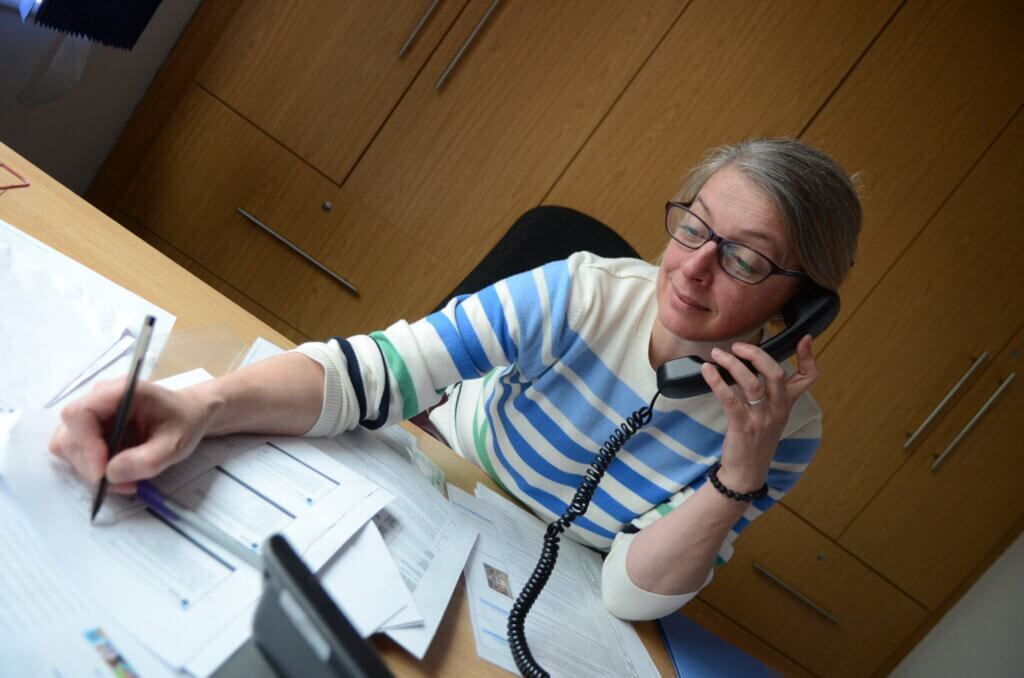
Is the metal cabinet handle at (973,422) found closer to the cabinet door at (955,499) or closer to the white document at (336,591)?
the cabinet door at (955,499)

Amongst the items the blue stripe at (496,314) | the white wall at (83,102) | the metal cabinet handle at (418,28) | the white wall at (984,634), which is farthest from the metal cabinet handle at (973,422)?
the white wall at (83,102)

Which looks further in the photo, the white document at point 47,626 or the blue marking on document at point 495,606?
the blue marking on document at point 495,606

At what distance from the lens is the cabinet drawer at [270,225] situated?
2.19m

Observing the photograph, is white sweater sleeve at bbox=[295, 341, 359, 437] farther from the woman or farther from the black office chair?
the black office chair

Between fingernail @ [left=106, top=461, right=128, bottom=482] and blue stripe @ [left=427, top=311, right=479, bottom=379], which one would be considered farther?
blue stripe @ [left=427, top=311, right=479, bottom=379]

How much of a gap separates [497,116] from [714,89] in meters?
0.60

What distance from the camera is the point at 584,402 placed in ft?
3.90

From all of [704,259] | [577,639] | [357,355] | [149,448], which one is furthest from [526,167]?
[149,448]

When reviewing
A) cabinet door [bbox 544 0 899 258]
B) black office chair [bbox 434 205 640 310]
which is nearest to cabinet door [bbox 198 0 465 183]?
cabinet door [bbox 544 0 899 258]

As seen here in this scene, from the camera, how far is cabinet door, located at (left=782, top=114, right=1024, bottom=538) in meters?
2.09

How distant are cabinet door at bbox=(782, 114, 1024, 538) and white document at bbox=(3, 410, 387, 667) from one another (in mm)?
1835

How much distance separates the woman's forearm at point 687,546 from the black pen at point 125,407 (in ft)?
2.33

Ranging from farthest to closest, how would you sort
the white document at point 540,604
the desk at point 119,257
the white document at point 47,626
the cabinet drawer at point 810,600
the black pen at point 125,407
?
the cabinet drawer at point 810,600 → the desk at point 119,257 → the white document at point 540,604 → the black pen at point 125,407 → the white document at point 47,626

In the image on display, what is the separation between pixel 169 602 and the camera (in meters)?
0.55
